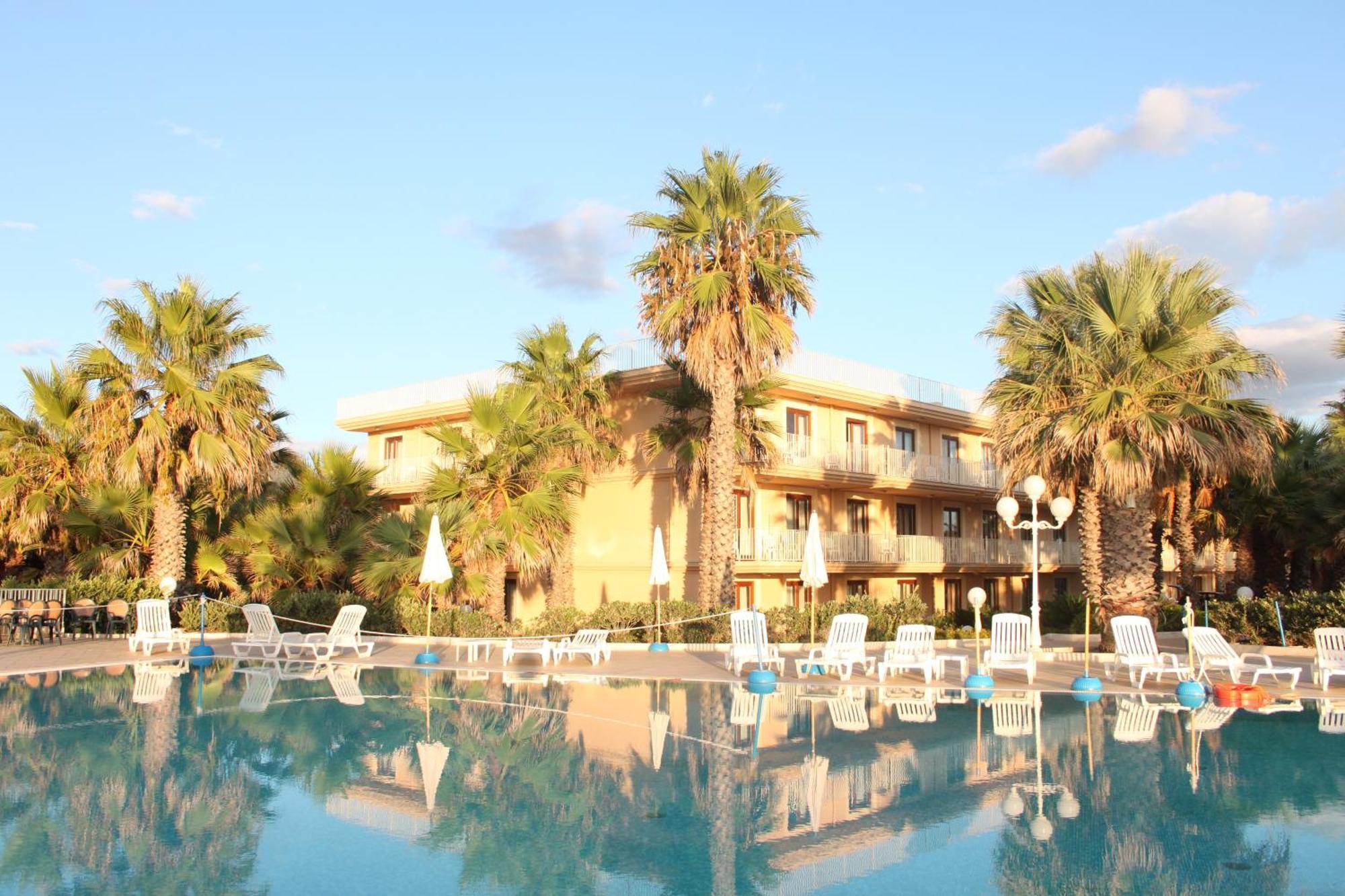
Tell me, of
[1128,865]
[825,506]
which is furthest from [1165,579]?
[1128,865]

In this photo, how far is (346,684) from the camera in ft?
56.9

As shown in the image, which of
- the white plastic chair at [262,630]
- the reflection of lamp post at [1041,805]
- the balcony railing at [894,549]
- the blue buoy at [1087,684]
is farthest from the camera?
the balcony railing at [894,549]

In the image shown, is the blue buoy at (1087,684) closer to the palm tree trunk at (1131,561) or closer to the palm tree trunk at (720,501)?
the palm tree trunk at (1131,561)

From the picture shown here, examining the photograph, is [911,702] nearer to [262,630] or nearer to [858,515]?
[262,630]

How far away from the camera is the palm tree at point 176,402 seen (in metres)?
23.7

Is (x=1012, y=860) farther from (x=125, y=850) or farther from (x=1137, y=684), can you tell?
(x=1137, y=684)

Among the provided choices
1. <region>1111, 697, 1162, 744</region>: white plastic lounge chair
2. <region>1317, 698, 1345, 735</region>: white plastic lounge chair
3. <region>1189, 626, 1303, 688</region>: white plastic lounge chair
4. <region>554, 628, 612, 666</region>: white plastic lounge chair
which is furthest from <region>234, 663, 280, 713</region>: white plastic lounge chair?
<region>1317, 698, 1345, 735</region>: white plastic lounge chair

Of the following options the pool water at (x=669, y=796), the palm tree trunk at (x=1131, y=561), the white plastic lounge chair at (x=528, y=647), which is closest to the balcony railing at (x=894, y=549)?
the palm tree trunk at (x=1131, y=561)

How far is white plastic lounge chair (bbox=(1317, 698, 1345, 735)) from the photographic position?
12508mm

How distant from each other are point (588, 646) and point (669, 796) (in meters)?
10.5

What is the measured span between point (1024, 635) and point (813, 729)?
20.0 ft

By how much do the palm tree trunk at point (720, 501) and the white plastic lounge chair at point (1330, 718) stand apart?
11.4 meters

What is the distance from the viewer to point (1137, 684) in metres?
16.1

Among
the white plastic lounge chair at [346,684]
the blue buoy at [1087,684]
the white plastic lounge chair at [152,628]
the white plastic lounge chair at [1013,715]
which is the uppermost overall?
the white plastic lounge chair at [152,628]
